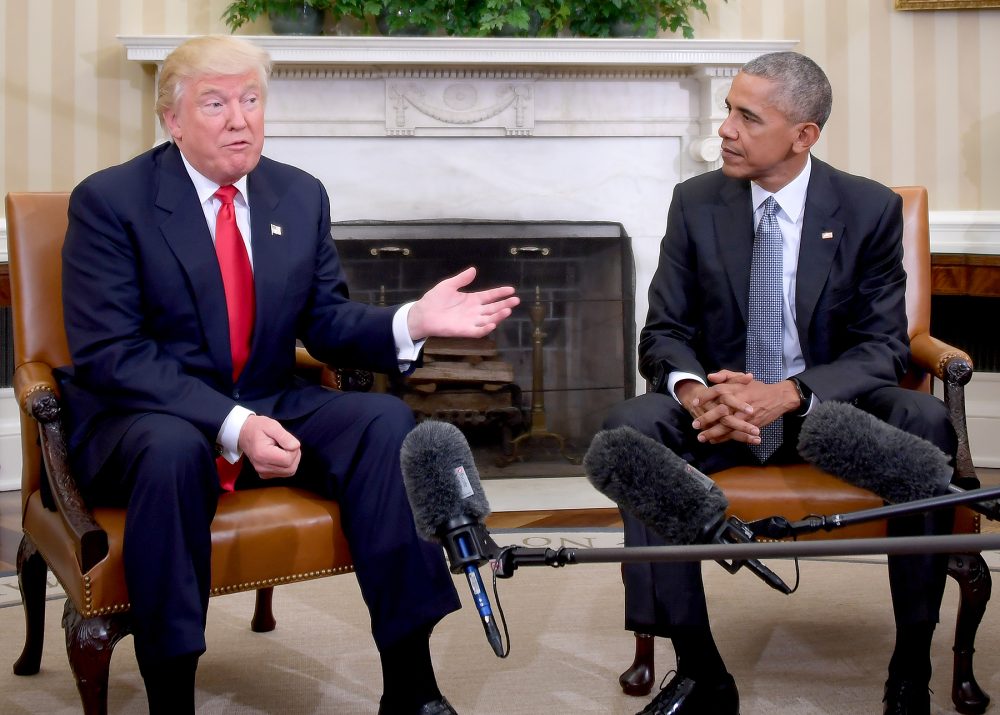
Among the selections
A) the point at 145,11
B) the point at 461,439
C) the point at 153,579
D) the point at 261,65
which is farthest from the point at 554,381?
the point at 461,439

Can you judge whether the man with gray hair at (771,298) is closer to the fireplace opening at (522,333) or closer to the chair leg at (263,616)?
the chair leg at (263,616)

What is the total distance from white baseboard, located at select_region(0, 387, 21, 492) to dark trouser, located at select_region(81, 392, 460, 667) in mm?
2519

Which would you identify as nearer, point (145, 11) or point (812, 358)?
point (812, 358)

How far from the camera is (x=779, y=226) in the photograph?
8.38 ft

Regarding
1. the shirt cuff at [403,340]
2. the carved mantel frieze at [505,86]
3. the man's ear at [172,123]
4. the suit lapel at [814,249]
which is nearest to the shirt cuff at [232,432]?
the shirt cuff at [403,340]

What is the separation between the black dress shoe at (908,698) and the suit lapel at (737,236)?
822 millimetres

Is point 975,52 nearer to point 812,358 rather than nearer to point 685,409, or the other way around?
point 812,358

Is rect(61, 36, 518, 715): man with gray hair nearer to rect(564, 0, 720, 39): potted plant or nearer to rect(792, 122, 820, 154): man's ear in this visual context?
rect(792, 122, 820, 154): man's ear

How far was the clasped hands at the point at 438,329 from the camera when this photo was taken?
6.61ft

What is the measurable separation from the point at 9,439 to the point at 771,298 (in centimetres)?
315

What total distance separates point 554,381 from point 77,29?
7.45 feet

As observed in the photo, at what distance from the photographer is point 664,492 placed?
118 centimetres

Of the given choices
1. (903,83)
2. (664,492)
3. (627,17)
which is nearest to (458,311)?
(664,492)

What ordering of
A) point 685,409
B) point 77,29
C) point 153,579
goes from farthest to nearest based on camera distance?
point 77,29
point 685,409
point 153,579
